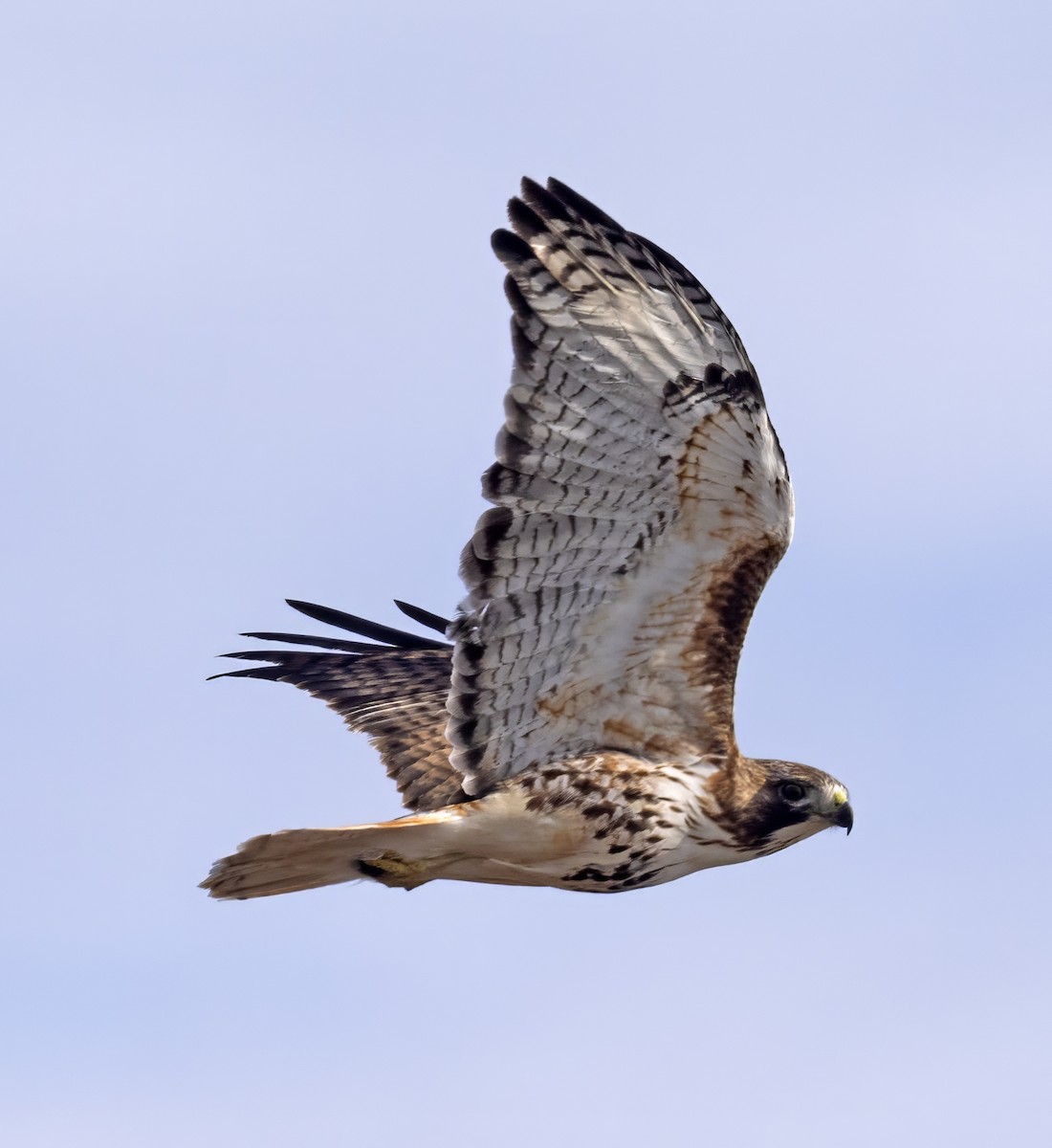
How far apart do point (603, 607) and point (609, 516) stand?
17.9 inches

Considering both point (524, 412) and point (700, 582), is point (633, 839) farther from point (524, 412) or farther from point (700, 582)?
point (524, 412)

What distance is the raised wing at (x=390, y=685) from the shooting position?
34.0 ft

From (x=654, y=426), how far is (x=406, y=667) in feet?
10.4

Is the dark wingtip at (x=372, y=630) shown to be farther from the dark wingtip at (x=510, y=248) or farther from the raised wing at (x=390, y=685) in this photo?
the dark wingtip at (x=510, y=248)

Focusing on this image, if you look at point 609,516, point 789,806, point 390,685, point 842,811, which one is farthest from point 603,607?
point 390,685

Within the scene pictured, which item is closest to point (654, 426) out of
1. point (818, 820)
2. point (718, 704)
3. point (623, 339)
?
point (623, 339)

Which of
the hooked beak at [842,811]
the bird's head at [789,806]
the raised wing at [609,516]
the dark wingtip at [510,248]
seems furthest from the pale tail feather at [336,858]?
the dark wingtip at [510,248]

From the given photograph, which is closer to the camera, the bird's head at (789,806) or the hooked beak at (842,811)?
the bird's head at (789,806)

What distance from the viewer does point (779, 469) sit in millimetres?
8531

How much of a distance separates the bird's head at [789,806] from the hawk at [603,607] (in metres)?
0.01

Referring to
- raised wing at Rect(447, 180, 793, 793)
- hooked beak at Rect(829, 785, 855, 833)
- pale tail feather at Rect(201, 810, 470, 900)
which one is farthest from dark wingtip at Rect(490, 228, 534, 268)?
hooked beak at Rect(829, 785, 855, 833)

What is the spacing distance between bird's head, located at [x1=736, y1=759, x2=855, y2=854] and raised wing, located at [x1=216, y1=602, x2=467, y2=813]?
1.42 m

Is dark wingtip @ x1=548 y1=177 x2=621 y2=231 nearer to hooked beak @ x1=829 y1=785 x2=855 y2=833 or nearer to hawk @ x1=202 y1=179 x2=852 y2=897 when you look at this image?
hawk @ x1=202 y1=179 x2=852 y2=897

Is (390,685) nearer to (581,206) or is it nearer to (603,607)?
(603,607)
